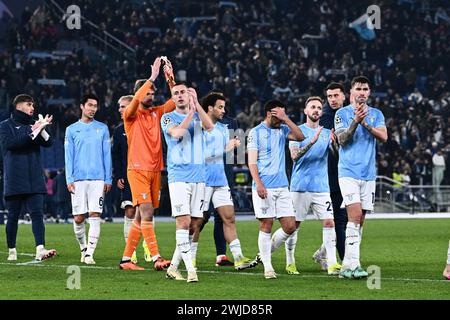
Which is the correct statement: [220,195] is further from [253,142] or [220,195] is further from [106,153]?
[106,153]

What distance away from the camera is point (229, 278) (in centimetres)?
1381

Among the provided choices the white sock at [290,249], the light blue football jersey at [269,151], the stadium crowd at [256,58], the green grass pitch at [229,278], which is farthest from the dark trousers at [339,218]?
the stadium crowd at [256,58]

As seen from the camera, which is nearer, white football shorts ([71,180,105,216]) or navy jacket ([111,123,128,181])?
white football shorts ([71,180,105,216])

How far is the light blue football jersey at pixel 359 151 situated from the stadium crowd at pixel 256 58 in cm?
2312

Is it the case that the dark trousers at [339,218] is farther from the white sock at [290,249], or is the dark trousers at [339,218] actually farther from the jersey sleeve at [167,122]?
the jersey sleeve at [167,122]

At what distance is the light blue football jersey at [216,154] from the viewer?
15.3 m

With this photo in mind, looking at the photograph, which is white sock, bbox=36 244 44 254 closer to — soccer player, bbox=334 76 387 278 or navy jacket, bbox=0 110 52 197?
navy jacket, bbox=0 110 52 197

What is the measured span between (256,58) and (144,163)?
30.1 m

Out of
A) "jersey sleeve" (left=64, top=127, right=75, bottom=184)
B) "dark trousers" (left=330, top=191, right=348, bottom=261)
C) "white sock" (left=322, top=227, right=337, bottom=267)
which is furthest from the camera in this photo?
"jersey sleeve" (left=64, top=127, right=75, bottom=184)

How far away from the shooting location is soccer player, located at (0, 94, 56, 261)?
55.3 feet

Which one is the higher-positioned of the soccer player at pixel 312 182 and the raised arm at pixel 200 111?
the raised arm at pixel 200 111

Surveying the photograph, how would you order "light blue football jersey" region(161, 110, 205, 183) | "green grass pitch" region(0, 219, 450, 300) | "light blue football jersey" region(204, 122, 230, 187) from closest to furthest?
1. "green grass pitch" region(0, 219, 450, 300)
2. "light blue football jersey" region(161, 110, 205, 183)
3. "light blue football jersey" region(204, 122, 230, 187)

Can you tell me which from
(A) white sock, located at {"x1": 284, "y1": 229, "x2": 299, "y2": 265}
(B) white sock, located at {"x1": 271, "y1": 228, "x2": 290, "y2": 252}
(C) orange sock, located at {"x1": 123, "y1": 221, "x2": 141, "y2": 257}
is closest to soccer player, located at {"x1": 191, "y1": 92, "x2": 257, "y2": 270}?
(B) white sock, located at {"x1": 271, "y1": 228, "x2": 290, "y2": 252}
